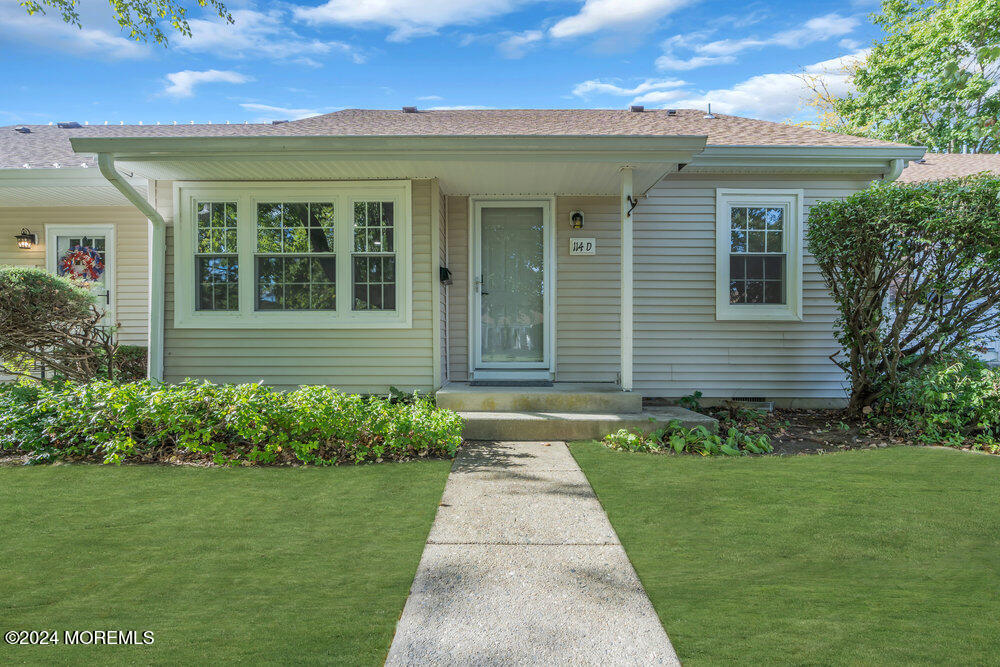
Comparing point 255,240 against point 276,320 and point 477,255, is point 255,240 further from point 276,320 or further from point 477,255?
point 477,255

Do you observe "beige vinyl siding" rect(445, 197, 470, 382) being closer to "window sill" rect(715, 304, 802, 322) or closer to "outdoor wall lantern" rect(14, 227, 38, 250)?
"window sill" rect(715, 304, 802, 322)

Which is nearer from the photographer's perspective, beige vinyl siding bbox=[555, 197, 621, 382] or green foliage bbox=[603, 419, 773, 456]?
green foliage bbox=[603, 419, 773, 456]

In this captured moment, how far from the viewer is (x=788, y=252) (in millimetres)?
6594

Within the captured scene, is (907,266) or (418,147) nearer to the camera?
(418,147)

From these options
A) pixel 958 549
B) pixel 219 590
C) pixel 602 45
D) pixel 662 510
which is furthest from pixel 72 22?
pixel 602 45

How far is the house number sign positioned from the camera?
6648 millimetres

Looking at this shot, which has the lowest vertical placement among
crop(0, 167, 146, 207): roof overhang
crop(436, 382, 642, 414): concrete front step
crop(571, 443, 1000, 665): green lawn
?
crop(571, 443, 1000, 665): green lawn

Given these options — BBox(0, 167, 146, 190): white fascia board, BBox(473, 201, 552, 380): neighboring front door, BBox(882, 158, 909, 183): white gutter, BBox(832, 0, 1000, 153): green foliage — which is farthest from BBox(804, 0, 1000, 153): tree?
BBox(0, 167, 146, 190): white fascia board

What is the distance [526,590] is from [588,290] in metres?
4.88

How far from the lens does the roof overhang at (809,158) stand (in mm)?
6211

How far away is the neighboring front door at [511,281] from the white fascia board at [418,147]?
152cm

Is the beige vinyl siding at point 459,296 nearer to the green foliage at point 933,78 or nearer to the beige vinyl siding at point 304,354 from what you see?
the beige vinyl siding at point 304,354

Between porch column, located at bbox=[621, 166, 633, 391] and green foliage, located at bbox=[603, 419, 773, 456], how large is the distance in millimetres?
713


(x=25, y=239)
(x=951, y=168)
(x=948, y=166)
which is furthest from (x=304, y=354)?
(x=948, y=166)
